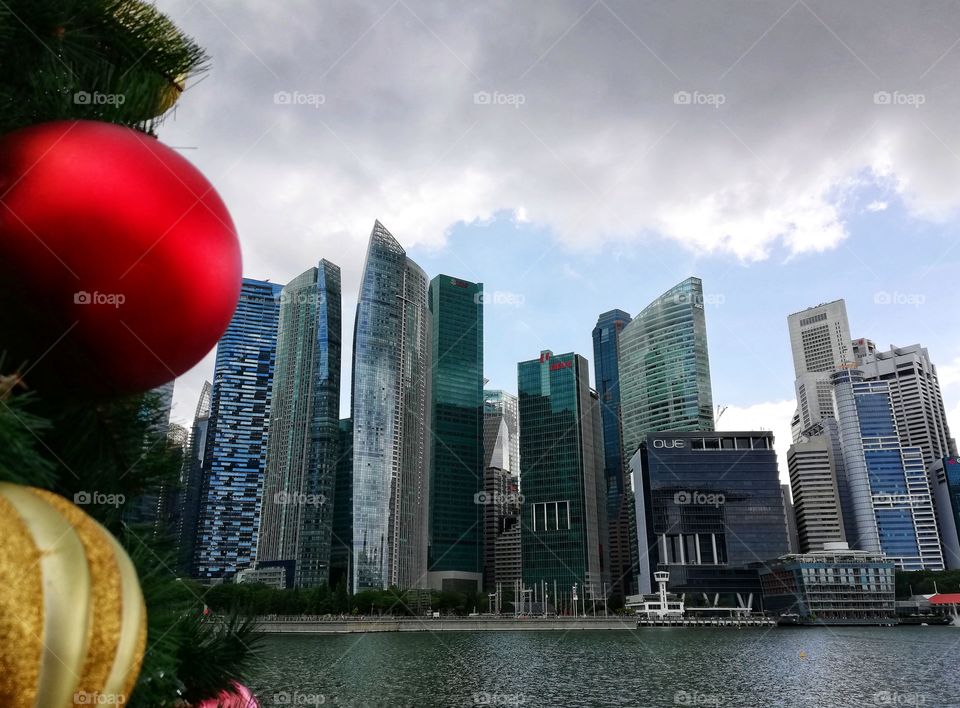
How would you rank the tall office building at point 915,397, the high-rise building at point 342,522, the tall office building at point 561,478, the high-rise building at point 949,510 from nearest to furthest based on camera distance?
the high-rise building at point 342,522 < the tall office building at point 561,478 < the high-rise building at point 949,510 < the tall office building at point 915,397

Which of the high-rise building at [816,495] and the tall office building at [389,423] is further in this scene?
the high-rise building at [816,495]

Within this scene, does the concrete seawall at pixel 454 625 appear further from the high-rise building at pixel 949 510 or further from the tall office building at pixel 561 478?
the high-rise building at pixel 949 510

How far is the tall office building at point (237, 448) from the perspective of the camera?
16375 centimetres

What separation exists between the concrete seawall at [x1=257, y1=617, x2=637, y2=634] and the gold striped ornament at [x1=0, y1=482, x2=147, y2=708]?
94.5m

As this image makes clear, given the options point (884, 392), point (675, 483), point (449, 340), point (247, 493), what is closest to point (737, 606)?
point (675, 483)

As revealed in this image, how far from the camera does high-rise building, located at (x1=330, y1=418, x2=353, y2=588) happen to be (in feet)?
453

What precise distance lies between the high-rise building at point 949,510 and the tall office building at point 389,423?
12301 cm

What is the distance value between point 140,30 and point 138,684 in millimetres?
3195

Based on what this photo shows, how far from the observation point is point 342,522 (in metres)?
144

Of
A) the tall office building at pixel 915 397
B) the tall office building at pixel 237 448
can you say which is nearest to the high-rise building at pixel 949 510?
the tall office building at pixel 915 397

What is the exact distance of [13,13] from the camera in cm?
293

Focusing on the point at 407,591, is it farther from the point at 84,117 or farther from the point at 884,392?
the point at 884,392

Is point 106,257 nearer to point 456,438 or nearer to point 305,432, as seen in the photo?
point 305,432

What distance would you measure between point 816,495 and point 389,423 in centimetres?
11378
